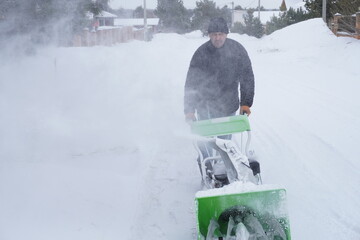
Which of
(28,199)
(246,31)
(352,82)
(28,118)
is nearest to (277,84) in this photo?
(352,82)

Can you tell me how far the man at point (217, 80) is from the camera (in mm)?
4074

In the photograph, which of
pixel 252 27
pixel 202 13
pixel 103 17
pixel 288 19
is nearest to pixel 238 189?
pixel 103 17

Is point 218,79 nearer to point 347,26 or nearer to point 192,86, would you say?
point 192,86

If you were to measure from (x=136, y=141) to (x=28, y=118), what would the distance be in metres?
2.64

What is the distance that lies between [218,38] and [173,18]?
33.9m

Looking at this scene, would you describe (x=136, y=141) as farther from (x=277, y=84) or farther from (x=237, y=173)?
(x=277, y=84)

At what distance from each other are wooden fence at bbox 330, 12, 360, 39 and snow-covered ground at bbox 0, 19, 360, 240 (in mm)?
6537

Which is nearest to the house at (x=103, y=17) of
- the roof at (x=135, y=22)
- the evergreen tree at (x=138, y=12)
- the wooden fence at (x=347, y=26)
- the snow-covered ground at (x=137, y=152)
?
the snow-covered ground at (x=137, y=152)

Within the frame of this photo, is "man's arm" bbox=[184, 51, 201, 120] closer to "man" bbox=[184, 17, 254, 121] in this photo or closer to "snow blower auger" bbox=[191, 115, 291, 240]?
"man" bbox=[184, 17, 254, 121]

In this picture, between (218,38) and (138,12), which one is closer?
(218,38)

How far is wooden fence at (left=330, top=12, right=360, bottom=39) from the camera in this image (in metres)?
17.5

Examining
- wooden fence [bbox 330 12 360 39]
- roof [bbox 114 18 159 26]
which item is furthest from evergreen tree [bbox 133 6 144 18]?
wooden fence [bbox 330 12 360 39]

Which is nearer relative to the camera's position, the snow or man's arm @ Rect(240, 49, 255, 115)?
the snow

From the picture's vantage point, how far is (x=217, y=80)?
4.19 metres
